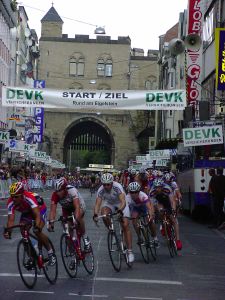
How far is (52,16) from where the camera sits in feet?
392

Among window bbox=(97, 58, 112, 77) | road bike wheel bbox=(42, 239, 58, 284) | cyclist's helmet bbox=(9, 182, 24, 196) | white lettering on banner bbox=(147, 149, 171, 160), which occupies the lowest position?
road bike wheel bbox=(42, 239, 58, 284)

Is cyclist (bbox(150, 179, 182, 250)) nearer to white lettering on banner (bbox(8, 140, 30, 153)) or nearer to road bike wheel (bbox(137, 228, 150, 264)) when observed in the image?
road bike wheel (bbox(137, 228, 150, 264))

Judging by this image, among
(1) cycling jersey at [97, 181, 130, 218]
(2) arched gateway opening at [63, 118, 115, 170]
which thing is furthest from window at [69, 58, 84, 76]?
(1) cycling jersey at [97, 181, 130, 218]

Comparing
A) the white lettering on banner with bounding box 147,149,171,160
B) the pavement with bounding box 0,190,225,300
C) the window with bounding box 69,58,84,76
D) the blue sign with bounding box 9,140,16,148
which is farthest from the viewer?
the window with bounding box 69,58,84,76

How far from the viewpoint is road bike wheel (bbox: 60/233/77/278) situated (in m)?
13.1

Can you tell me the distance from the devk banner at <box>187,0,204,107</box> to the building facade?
7114 centimetres

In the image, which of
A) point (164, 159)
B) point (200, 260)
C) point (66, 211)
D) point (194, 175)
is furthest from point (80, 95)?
point (164, 159)

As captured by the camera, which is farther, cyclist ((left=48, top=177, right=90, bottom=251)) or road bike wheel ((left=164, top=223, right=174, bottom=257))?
road bike wheel ((left=164, top=223, right=174, bottom=257))

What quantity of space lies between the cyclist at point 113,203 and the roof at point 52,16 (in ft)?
347

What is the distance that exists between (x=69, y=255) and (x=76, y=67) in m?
106

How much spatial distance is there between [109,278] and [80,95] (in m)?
14.6

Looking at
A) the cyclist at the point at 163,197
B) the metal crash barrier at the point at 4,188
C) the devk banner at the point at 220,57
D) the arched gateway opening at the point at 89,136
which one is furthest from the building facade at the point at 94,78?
the cyclist at the point at 163,197

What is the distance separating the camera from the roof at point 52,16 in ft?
390

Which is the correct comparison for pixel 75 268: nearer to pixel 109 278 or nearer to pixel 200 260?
pixel 109 278
